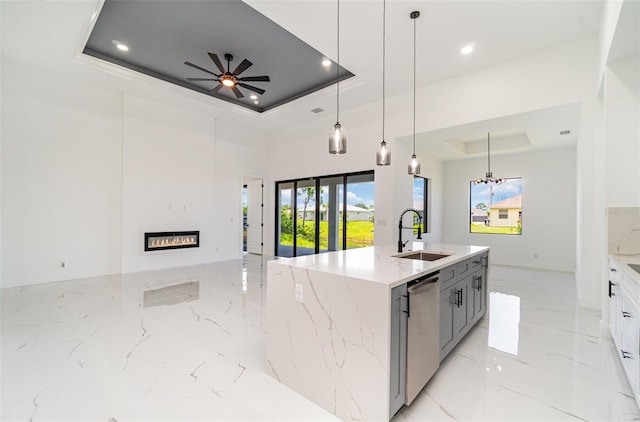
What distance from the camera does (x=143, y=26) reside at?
12.8 feet

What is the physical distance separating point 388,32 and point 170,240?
584cm

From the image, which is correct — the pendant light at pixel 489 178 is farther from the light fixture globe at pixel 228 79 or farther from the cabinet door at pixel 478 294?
the light fixture globe at pixel 228 79

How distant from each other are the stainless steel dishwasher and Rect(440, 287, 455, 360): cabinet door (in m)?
0.14

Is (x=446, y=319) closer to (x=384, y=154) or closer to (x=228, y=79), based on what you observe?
(x=384, y=154)

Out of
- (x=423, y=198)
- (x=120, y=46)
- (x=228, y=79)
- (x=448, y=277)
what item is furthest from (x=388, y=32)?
(x=423, y=198)

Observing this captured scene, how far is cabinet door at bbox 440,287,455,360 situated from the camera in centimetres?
220

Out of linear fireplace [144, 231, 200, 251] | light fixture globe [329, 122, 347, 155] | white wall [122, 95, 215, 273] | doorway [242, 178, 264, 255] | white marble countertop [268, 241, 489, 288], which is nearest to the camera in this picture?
white marble countertop [268, 241, 489, 288]

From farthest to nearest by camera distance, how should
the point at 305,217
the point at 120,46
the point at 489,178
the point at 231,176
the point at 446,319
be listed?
1. the point at 305,217
2. the point at 231,176
3. the point at 489,178
4. the point at 120,46
5. the point at 446,319

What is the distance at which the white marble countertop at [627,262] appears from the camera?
6.29 ft

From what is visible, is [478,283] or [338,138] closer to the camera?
[338,138]

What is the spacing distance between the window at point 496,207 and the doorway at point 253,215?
6.25m

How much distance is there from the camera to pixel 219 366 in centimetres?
229

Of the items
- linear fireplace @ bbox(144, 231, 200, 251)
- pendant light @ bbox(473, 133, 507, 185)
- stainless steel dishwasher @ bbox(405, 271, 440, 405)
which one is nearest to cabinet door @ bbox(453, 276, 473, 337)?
stainless steel dishwasher @ bbox(405, 271, 440, 405)

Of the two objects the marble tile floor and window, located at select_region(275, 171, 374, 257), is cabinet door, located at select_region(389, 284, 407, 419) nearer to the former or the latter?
the marble tile floor
